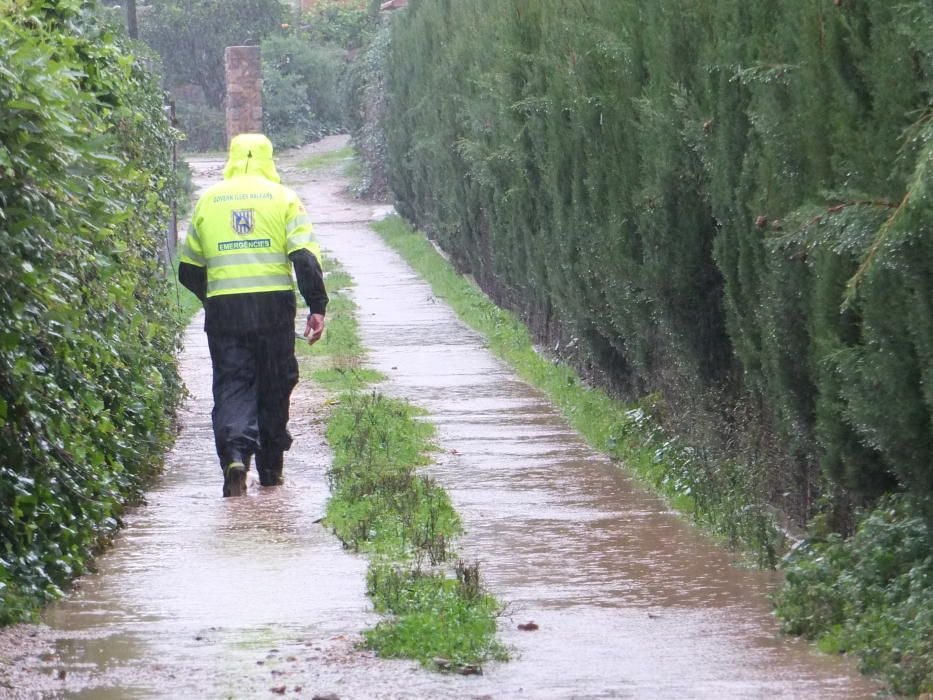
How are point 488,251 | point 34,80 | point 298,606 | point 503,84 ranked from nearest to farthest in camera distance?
point 34,80 → point 298,606 → point 503,84 → point 488,251

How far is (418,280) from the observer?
20703 millimetres

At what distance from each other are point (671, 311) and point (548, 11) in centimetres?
413

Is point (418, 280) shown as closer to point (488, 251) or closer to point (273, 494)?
point (488, 251)

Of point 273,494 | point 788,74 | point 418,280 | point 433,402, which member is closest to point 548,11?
point 433,402

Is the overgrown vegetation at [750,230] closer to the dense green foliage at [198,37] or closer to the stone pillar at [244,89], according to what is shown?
the stone pillar at [244,89]

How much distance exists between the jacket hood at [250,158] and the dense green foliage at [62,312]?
0.51 m

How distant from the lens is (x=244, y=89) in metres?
34.7

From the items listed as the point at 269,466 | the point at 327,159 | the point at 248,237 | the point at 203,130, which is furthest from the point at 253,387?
the point at 203,130

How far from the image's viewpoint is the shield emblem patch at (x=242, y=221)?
8.44 meters

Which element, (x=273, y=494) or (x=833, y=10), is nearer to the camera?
(x=833, y=10)

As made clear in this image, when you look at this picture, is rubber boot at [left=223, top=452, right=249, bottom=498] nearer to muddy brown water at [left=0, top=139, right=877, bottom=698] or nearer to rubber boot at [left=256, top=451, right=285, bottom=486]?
muddy brown water at [left=0, top=139, right=877, bottom=698]

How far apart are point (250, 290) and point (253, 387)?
54 cm

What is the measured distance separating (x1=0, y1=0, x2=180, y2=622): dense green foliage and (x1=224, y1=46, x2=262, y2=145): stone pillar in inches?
1034

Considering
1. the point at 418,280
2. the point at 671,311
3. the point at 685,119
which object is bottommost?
the point at 418,280
